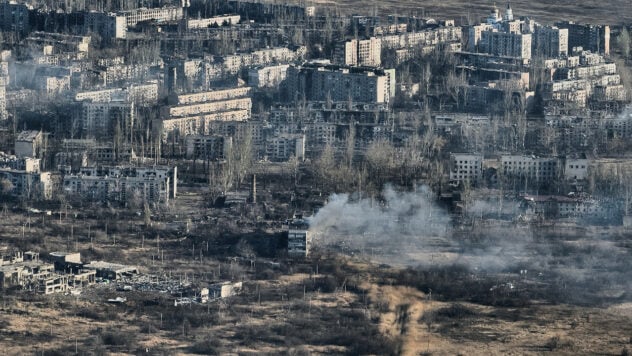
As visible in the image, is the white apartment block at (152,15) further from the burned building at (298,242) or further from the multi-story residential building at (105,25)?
the burned building at (298,242)

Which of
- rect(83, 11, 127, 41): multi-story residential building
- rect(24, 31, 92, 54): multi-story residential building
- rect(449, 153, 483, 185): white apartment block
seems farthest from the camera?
rect(83, 11, 127, 41): multi-story residential building

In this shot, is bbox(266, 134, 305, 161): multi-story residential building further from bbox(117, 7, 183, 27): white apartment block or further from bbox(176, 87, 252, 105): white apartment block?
bbox(117, 7, 183, 27): white apartment block

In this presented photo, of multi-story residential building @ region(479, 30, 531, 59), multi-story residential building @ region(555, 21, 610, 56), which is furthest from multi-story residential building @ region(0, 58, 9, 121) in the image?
multi-story residential building @ region(555, 21, 610, 56)

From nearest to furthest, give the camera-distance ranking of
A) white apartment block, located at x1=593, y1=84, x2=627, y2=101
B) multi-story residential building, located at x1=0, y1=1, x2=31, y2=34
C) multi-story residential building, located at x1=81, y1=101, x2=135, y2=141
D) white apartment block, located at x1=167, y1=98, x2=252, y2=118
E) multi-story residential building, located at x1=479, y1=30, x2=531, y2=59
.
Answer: multi-story residential building, located at x1=81, y1=101, x2=135, y2=141 → white apartment block, located at x1=167, y1=98, x2=252, y2=118 → white apartment block, located at x1=593, y1=84, x2=627, y2=101 → multi-story residential building, located at x1=479, y1=30, x2=531, y2=59 → multi-story residential building, located at x1=0, y1=1, x2=31, y2=34

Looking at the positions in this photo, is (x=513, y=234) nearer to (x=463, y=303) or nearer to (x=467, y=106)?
(x=463, y=303)

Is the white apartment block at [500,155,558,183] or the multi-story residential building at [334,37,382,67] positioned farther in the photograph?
the multi-story residential building at [334,37,382,67]

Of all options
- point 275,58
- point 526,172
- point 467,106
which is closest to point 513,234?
point 526,172

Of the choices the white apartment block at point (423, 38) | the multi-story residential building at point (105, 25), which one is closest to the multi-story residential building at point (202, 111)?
the white apartment block at point (423, 38)

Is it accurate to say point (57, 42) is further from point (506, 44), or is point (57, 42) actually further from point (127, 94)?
point (506, 44)
